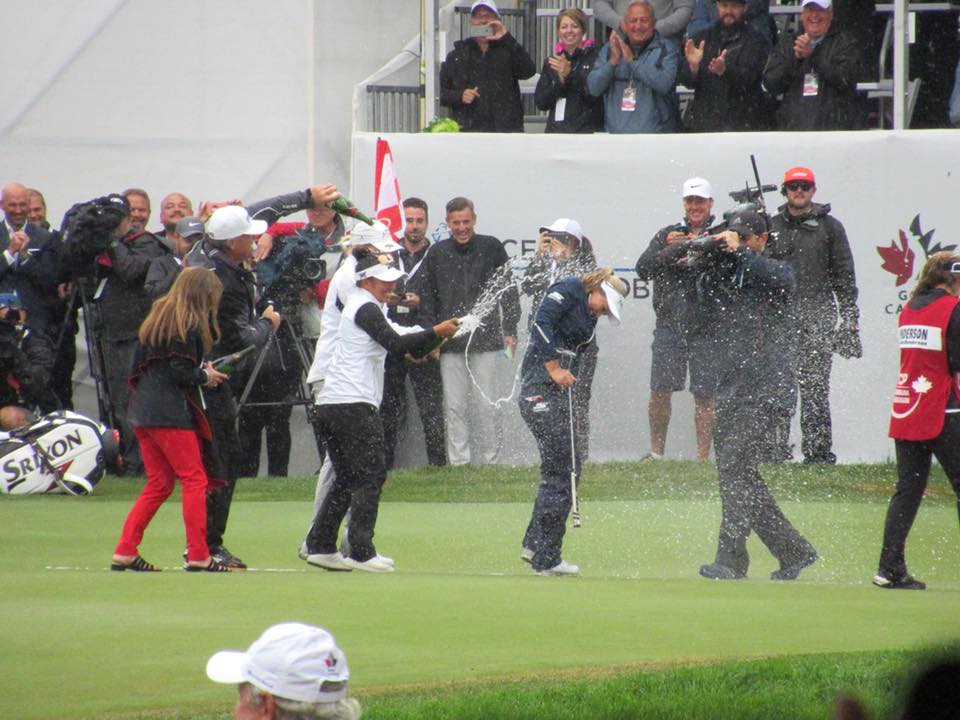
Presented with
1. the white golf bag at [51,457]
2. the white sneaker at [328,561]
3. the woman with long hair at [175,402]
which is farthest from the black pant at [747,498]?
the white golf bag at [51,457]

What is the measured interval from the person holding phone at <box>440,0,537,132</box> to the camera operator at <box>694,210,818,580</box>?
22.2 feet

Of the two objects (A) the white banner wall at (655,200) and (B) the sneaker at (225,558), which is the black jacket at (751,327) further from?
(A) the white banner wall at (655,200)

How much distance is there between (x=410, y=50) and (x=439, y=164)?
2429 millimetres

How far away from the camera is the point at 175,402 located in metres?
8.76

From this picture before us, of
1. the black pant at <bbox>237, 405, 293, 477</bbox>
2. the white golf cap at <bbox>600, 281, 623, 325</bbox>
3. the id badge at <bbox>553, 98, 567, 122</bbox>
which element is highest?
the id badge at <bbox>553, 98, 567, 122</bbox>

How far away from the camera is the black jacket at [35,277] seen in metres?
14.4

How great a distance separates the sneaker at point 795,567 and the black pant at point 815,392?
4.21 metres

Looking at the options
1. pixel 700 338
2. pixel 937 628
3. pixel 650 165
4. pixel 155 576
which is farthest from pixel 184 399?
pixel 650 165

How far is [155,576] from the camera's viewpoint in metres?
8.53

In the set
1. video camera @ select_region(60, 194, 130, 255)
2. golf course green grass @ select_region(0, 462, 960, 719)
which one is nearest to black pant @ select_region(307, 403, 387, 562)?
golf course green grass @ select_region(0, 462, 960, 719)

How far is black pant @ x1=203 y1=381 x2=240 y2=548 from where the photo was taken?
905cm

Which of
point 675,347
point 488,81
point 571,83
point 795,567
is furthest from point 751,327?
point 488,81

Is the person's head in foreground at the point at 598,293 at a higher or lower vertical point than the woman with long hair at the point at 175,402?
higher

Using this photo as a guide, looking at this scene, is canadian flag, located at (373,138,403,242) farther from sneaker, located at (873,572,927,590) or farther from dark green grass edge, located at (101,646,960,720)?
dark green grass edge, located at (101,646,960,720)
